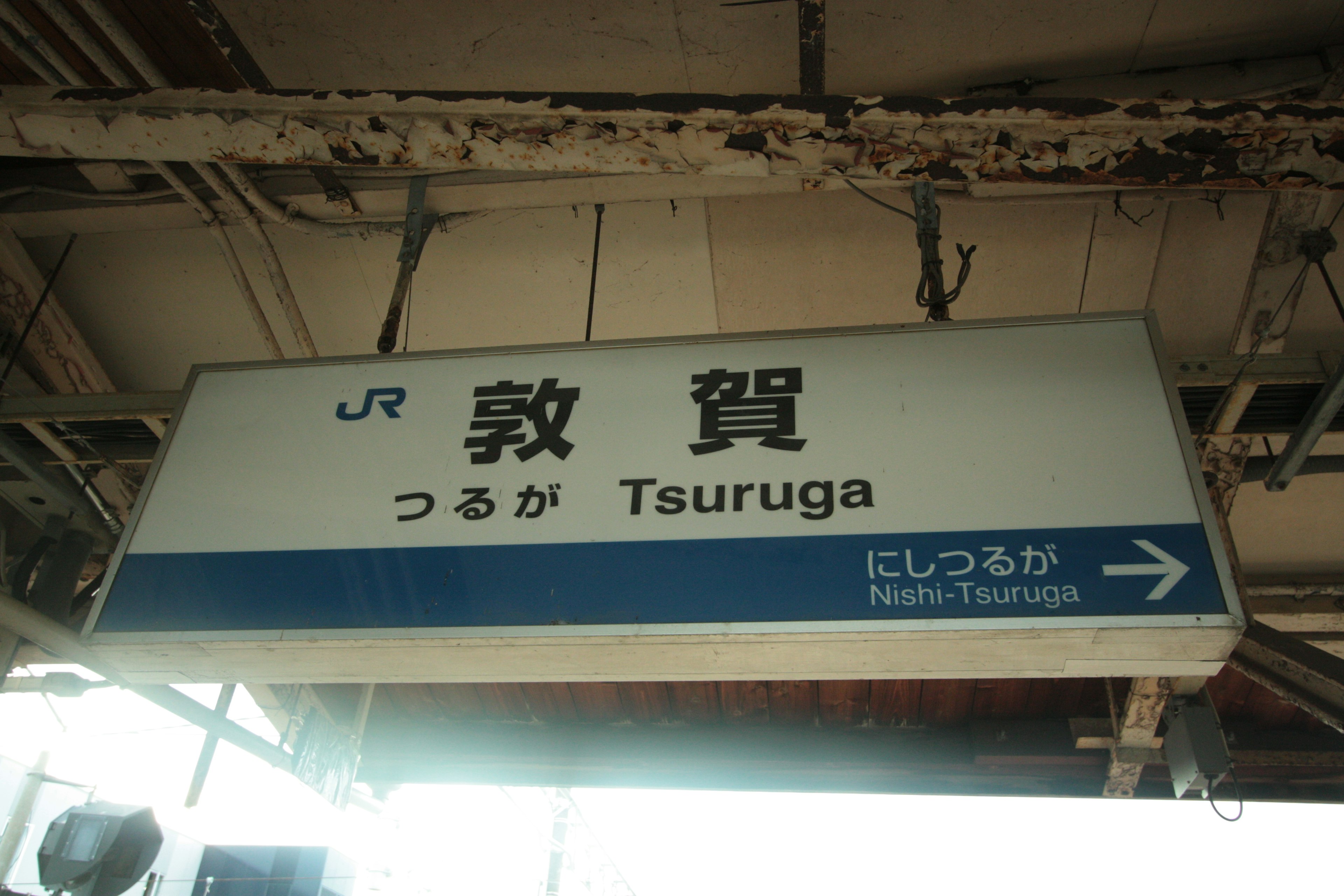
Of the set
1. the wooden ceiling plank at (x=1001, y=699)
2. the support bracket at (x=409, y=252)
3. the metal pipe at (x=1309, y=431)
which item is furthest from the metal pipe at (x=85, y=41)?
the wooden ceiling plank at (x=1001, y=699)

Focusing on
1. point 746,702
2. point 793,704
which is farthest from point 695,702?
point 793,704

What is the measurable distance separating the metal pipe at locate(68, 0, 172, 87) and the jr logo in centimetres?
135

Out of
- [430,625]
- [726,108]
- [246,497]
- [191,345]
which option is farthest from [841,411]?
[191,345]

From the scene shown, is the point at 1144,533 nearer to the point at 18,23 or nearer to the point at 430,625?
the point at 430,625

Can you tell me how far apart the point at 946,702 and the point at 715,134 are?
3.11 m

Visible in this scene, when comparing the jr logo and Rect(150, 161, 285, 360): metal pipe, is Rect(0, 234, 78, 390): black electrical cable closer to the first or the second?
Rect(150, 161, 285, 360): metal pipe

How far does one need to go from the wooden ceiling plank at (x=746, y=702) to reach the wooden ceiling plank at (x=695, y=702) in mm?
38

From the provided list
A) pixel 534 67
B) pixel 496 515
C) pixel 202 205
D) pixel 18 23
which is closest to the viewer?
pixel 496 515

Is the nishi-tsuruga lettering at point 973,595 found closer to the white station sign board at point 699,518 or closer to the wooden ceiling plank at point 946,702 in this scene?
the white station sign board at point 699,518

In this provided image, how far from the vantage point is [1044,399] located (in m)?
1.70

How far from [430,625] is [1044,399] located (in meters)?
1.28

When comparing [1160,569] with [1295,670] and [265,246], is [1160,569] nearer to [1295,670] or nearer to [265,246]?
[1295,670]

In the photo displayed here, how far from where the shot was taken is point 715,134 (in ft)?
6.03

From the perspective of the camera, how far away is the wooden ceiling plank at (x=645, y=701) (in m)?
4.18
